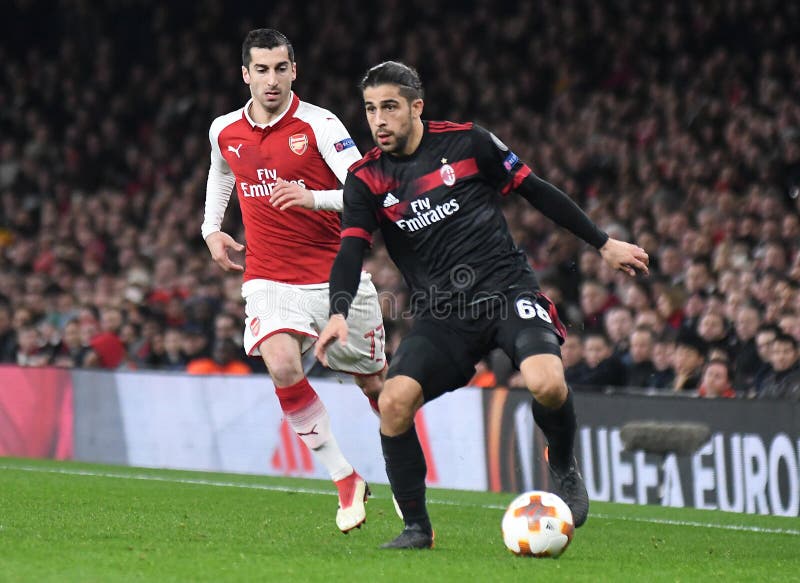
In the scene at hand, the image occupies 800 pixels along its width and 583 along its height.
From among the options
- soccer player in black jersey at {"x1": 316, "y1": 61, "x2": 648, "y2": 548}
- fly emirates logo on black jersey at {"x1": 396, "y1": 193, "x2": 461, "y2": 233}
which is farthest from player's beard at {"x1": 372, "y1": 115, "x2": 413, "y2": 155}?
fly emirates logo on black jersey at {"x1": 396, "y1": 193, "x2": 461, "y2": 233}

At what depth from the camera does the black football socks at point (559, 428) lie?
657 centimetres

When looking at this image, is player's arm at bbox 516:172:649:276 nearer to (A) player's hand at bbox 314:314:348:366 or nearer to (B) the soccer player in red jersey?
(A) player's hand at bbox 314:314:348:366

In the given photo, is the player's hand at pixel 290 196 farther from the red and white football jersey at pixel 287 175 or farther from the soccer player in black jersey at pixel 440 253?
the soccer player in black jersey at pixel 440 253

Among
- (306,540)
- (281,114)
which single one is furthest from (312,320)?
(306,540)

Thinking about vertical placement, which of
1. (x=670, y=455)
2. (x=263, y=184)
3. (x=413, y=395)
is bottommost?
(x=670, y=455)

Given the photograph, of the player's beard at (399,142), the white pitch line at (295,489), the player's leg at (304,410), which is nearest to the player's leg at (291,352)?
the player's leg at (304,410)

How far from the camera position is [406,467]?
6.58 metres

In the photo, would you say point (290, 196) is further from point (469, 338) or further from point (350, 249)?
point (469, 338)

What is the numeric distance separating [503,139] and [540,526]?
11.1m

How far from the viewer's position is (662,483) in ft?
33.1

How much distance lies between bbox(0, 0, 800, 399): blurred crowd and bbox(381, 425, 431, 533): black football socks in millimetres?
3954

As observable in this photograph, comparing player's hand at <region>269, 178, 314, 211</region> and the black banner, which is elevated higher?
player's hand at <region>269, 178, 314, 211</region>

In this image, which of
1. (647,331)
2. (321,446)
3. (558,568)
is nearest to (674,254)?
(647,331)

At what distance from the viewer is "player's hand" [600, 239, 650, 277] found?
6.34 metres
